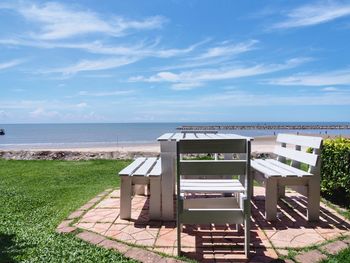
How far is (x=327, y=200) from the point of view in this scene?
17.8ft

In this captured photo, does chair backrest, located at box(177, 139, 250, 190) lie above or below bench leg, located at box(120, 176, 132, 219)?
above

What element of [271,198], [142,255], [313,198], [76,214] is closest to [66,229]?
[76,214]

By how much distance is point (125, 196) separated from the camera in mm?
4328

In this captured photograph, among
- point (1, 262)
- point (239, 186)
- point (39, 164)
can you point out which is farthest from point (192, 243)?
point (39, 164)

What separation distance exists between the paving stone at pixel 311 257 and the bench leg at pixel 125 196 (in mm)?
2241

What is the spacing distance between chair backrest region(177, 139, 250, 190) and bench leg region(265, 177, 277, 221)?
112 cm

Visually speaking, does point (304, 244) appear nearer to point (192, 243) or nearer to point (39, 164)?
point (192, 243)

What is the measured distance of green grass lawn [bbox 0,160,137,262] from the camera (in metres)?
3.21

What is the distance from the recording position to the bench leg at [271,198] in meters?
4.18

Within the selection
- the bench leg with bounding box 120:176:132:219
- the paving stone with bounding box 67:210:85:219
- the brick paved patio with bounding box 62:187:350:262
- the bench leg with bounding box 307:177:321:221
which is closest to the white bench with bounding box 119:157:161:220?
the bench leg with bounding box 120:176:132:219

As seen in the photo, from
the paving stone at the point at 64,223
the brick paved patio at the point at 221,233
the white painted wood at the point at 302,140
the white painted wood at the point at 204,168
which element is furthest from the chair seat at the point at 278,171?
the paving stone at the point at 64,223

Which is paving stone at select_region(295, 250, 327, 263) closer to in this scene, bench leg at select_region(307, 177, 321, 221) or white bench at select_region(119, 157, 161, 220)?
bench leg at select_region(307, 177, 321, 221)

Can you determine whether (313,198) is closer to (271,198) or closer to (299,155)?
(271,198)

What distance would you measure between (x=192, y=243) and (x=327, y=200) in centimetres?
310
